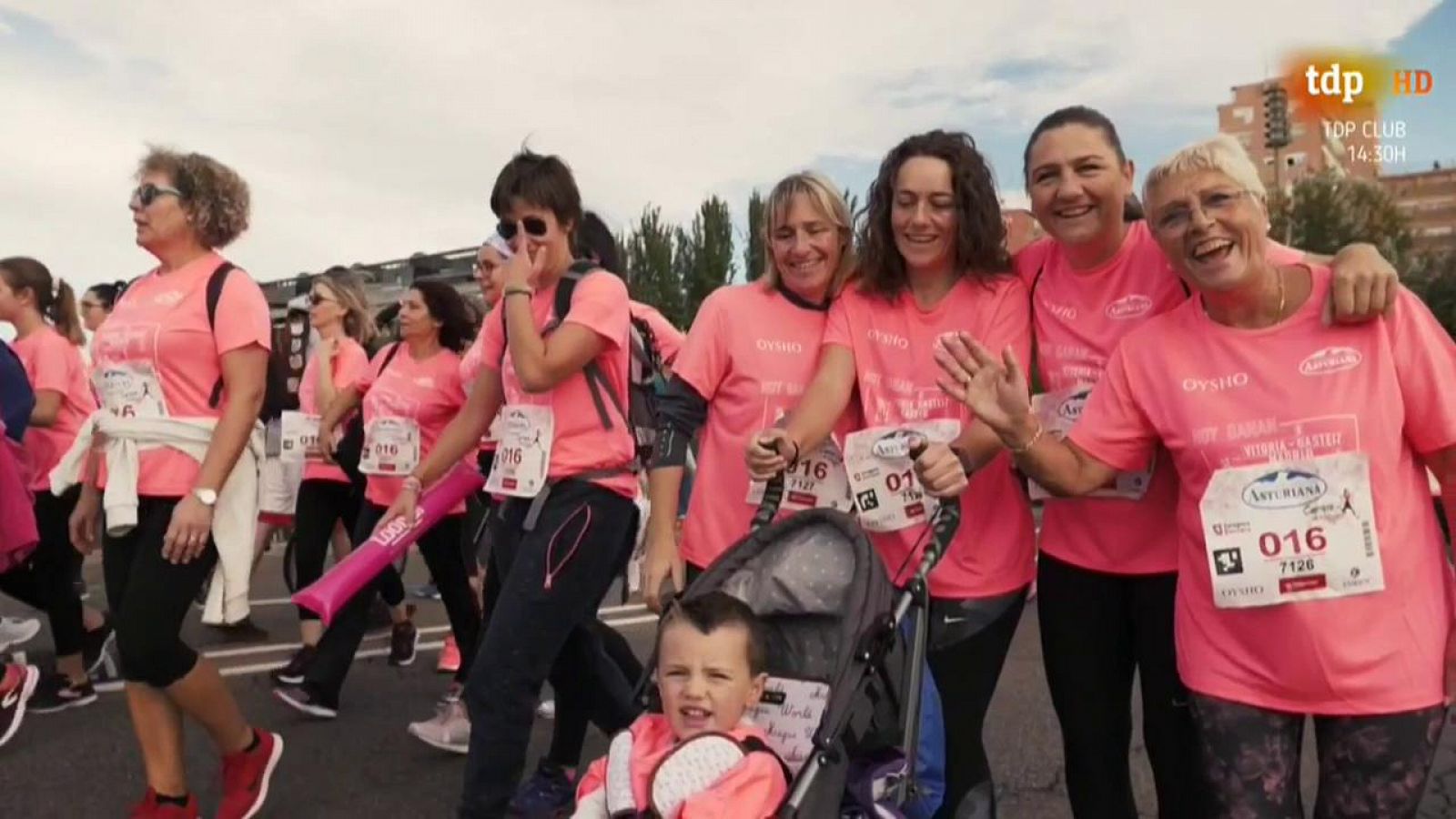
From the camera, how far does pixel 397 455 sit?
5230mm

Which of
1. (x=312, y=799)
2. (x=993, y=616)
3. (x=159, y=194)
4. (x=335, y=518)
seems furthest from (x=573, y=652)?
(x=335, y=518)

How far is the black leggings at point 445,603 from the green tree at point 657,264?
46859mm

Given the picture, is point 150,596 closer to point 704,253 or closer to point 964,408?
point 964,408

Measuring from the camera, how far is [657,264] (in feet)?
173

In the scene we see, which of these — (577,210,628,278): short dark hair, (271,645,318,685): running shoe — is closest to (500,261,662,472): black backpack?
(577,210,628,278): short dark hair

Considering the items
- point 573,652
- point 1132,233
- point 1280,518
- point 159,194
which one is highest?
point 159,194

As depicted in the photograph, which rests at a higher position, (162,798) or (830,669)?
(830,669)

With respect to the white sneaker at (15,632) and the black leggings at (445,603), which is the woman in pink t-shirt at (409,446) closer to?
the black leggings at (445,603)

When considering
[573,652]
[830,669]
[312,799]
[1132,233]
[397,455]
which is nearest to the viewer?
[830,669]

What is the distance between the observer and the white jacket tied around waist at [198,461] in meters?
3.25

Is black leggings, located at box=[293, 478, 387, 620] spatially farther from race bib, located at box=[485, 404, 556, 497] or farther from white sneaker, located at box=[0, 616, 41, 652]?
race bib, located at box=[485, 404, 556, 497]

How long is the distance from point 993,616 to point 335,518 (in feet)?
13.8

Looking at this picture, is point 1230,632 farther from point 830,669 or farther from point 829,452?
point 829,452

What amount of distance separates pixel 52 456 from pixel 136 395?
8.78 ft
